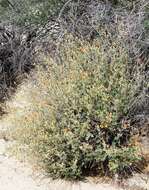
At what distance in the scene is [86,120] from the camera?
5836 mm

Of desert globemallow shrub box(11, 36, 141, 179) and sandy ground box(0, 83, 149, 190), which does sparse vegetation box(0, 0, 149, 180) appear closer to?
desert globemallow shrub box(11, 36, 141, 179)

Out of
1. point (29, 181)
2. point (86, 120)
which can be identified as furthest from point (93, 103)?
Answer: point (29, 181)

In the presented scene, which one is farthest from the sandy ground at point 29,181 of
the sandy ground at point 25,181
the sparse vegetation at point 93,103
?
the sparse vegetation at point 93,103

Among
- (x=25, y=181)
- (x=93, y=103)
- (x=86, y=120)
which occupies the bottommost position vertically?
(x=25, y=181)

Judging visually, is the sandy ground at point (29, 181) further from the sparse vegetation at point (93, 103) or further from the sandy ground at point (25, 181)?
the sparse vegetation at point (93, 103)

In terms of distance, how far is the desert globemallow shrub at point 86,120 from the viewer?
5586 millimetres

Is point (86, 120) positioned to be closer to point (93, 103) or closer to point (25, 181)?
point (93, 103)

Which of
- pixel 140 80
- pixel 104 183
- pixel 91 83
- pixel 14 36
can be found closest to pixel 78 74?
pixel 91 83

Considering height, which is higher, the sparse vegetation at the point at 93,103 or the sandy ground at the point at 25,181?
the sparse vegetation at the point at 93,103

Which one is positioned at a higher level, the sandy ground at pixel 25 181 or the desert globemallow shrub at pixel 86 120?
the desert globemallow shrub at pixel 86 120

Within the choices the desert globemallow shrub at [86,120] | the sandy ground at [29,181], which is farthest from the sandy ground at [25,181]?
the desert globemallow shrub at [86,120]

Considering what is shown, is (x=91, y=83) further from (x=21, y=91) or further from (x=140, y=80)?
(x=21, y=91)

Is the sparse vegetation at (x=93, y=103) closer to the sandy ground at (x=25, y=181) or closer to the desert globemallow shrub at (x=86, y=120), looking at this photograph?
the desert globemallow shrub at (x=86, y=120)

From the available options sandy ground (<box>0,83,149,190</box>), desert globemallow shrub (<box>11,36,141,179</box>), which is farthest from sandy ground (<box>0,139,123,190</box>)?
desert globemallow shrub (<box>11,36,141,179</box>)
